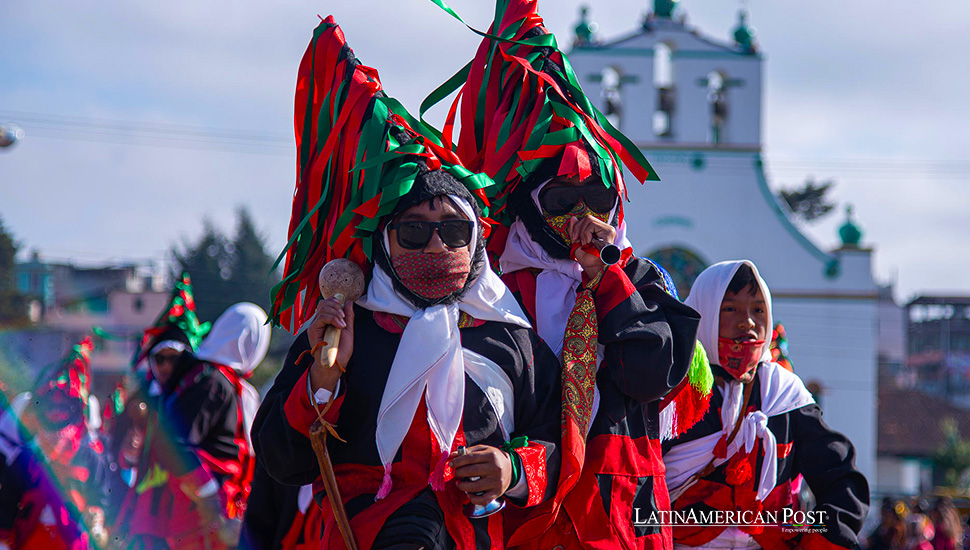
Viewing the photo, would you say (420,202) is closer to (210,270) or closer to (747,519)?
(747,519)

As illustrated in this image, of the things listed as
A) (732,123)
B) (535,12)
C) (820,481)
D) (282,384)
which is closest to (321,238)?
(282,384)

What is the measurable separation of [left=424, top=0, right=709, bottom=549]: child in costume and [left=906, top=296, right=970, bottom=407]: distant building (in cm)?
5265

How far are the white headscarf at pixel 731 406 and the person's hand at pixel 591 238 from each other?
0.73m

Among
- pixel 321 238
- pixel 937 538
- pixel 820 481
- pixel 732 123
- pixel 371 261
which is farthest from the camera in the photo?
pixel 732 123

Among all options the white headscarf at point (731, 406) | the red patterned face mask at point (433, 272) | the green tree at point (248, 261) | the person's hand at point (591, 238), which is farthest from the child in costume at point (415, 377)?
the green tree at point (248, 261)

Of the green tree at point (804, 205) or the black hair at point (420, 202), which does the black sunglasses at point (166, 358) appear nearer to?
the black hair at point (420, 202)

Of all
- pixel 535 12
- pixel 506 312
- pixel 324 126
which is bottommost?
pixel 506 312

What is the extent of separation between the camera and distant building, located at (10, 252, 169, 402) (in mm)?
8312

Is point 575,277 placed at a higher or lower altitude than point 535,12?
lower

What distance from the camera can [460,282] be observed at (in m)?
3.28

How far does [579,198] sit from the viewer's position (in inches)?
144

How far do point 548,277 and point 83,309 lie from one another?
12417 mm

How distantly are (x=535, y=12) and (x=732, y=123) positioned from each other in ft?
69.6

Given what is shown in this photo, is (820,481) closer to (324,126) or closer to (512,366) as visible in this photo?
(512,366)
